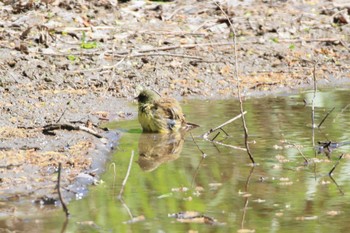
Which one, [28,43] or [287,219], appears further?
[28,43]

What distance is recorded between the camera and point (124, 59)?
Result: 12.3 m

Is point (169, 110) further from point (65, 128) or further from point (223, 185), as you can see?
point (223, 185)

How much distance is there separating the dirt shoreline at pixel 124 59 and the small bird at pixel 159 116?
347 millimetres

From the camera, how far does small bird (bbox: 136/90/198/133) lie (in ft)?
31.1

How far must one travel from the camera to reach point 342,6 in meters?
15.7

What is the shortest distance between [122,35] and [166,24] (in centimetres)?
111

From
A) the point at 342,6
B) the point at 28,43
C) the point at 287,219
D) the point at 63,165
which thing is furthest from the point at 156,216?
the point at 342,6

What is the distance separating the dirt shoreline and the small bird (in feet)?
1.14

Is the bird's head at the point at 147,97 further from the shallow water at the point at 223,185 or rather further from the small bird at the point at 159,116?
the shallow water at the point at 223,185

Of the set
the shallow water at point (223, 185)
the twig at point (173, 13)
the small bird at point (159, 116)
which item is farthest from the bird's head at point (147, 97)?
the twig at point (173, 13)

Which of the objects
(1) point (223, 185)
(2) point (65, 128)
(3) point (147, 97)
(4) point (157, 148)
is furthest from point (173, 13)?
(1) point (223, 185)

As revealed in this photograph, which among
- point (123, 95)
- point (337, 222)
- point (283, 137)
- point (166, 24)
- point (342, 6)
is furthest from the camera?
point (342, 6)

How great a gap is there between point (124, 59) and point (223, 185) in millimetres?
5179

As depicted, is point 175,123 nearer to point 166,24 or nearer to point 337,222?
point 337,222
